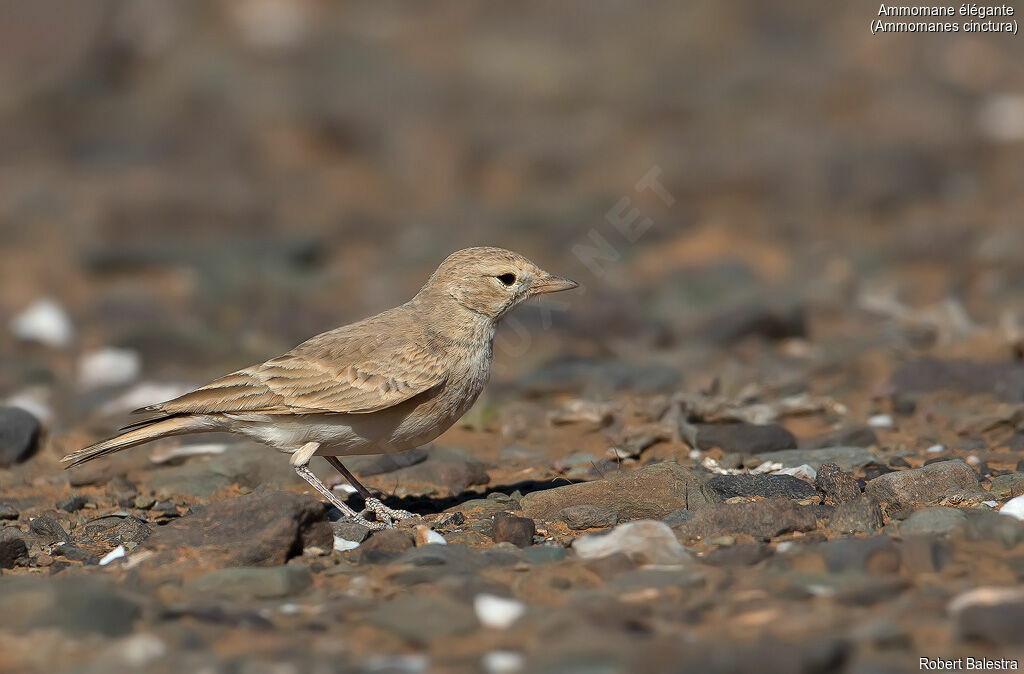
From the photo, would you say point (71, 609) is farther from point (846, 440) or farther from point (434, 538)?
point (846, 440)

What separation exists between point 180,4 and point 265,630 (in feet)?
59.5

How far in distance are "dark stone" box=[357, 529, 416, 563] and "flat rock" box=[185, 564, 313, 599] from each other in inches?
14.8

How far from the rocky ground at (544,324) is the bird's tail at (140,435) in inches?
16.6

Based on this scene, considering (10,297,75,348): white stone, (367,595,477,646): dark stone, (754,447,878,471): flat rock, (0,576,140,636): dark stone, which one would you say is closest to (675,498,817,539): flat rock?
(754,447,878,471): flat rock

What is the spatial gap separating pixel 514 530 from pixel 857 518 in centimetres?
167

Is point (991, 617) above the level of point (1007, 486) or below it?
below

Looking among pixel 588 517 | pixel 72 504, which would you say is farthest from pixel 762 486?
pixel 72 504

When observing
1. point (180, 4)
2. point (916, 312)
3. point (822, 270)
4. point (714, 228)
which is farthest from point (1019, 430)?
point (180, 4)

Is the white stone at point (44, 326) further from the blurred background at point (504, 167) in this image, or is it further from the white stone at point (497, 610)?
the white stone at point (497, 610)

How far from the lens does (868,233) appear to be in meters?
16.7

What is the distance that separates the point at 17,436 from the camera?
8781mm

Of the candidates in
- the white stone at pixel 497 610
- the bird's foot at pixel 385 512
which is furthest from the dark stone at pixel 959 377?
the white stone at pixel 497 610

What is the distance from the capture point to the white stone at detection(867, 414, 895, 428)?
8.84 metres

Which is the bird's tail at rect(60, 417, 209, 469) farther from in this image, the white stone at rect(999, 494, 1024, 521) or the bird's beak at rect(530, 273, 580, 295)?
the white stone at rect(999, 494, 1024, 521)
